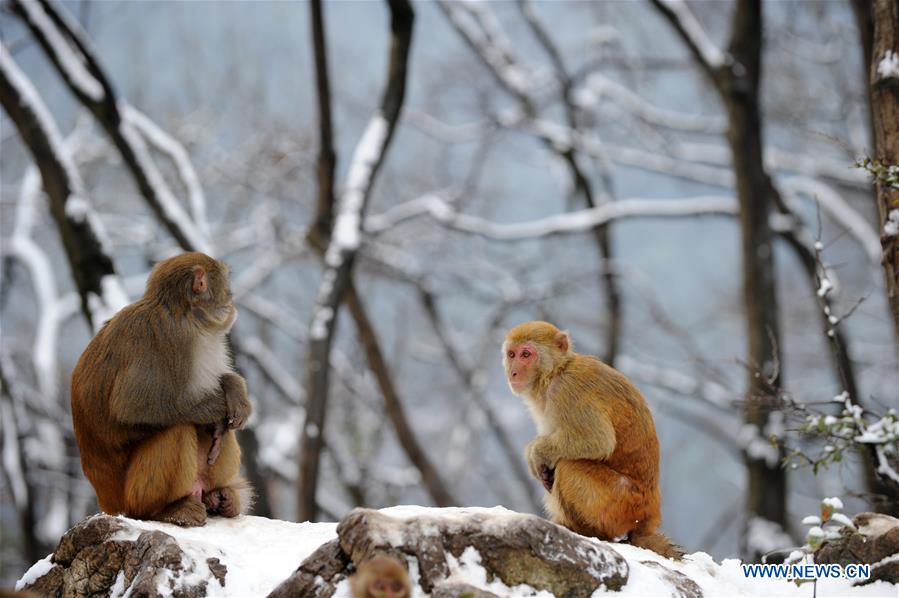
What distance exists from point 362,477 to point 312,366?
526cm

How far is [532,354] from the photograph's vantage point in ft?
15.5

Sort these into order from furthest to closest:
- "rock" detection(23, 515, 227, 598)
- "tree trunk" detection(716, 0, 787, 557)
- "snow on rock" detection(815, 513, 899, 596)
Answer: "tree trunk" detection(716, 0, 787, 557) < "snow on rock" detection(815, 513, 899, 596) < "rock" detection(23, 515, 227, 598)

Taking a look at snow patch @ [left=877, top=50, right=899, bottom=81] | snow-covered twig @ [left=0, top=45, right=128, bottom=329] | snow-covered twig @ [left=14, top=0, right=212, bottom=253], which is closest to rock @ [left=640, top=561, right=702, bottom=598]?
snow patch @ [left=877, top=50, right=899, bottom=81]

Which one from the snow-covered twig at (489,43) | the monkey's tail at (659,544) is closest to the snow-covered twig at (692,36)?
the snow-covered twig at (489,43)

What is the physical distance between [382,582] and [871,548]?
231 centimetres

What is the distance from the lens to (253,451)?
809 centimetres

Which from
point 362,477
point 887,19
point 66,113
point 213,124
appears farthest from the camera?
point 66,113

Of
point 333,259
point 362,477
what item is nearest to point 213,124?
point 362,477

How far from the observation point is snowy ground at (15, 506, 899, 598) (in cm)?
360

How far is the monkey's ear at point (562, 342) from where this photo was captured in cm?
479

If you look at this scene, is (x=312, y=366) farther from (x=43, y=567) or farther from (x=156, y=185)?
(x=43, y=567)

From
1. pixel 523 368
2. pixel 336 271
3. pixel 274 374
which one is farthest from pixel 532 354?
pixel 274 374

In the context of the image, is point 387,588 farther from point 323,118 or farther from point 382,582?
point 323,118

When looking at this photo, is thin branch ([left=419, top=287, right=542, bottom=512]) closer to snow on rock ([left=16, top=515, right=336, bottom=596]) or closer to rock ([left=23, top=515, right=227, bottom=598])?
snow on rock ([left=16, top=515, right=336, bottom=596])
